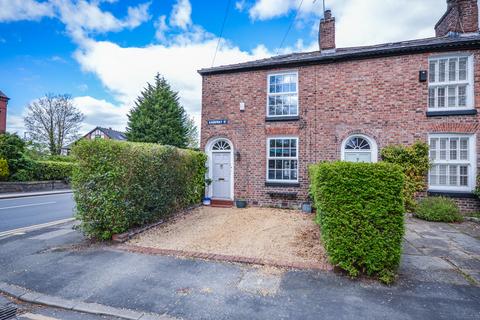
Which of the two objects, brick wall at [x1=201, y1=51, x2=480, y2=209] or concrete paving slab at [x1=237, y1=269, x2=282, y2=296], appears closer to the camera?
concrete paving slab at [x1=237, y1=269, x2=282, y2=296]

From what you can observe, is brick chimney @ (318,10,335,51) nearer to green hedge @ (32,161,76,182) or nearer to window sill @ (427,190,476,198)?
window sill @ (427,190,476,198)

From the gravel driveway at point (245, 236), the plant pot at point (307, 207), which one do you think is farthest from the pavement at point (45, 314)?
the plant pot at point (307, 207)

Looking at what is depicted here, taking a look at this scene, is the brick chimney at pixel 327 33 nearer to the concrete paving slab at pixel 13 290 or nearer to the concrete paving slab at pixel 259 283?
the concrete paving slab at pixel 259 283

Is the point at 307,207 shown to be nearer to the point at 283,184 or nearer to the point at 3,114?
the point at 283,184

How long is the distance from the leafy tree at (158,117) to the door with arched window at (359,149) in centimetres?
1864

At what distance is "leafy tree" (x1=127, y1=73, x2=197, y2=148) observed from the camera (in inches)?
973

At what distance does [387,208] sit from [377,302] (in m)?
1.42

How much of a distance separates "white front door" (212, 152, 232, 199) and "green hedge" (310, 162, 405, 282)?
24.9 ft

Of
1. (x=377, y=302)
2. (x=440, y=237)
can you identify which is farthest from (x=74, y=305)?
(x=440, y=237)

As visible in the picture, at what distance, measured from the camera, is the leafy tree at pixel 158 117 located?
24.7 metres

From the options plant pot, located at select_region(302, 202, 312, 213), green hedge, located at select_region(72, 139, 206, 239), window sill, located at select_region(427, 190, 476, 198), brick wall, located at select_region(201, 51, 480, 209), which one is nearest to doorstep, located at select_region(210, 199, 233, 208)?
brick wall, located at select_region(201, 51, 480, 209)

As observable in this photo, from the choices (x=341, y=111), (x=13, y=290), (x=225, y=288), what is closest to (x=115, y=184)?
(x=13, y=290)

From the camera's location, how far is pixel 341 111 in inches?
403

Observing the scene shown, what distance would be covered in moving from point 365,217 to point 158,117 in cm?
2397
